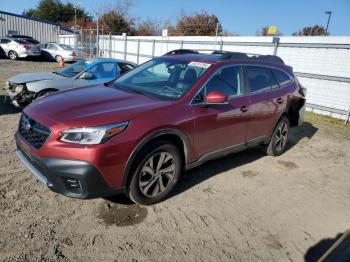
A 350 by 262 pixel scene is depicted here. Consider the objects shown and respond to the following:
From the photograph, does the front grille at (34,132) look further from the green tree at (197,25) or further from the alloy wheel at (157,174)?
the green tree at (197,25)

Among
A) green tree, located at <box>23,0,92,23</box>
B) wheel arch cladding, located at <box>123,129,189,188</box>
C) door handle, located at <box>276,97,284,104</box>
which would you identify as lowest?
wheel arch cladding, located at <box>123,129,189,188</box>

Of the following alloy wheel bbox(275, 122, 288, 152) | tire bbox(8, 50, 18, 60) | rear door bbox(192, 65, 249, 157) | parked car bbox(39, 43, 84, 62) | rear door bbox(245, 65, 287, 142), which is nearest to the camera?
rear door bbox(192, 65, 249, 157)

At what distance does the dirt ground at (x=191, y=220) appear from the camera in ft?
9.91

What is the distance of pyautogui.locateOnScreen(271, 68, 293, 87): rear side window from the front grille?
406 centimetres

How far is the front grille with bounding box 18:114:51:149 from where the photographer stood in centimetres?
322

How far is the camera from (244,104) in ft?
15.2

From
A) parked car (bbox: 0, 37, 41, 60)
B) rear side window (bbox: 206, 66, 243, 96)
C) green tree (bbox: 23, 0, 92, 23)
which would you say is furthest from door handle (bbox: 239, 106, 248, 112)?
green tree (bbox: 23, 0, 92, 23)

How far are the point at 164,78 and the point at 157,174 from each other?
4.74ft

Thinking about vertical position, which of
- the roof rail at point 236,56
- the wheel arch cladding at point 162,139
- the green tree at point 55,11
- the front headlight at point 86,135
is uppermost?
the green tree at point 55,11

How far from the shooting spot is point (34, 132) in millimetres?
3377

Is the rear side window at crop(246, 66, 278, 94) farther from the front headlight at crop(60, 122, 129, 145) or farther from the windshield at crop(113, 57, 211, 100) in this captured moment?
the front headlight at crop(60, 122, 129, 145)

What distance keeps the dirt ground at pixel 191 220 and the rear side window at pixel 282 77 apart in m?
1.68

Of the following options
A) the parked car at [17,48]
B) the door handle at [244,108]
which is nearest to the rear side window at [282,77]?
the door handle at [244,108]

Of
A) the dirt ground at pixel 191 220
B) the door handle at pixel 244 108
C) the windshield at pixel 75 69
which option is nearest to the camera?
the dirt ground at pixel 191 220
